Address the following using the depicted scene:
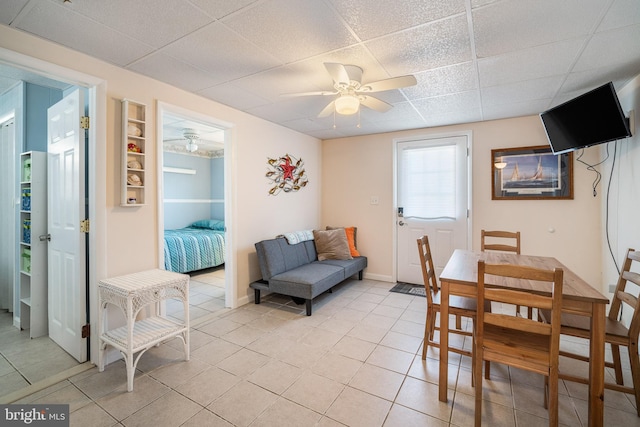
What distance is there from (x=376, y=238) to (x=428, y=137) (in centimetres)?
174

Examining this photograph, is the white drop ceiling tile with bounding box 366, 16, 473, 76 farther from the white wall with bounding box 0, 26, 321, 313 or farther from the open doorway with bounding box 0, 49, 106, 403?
the open doorway with bounding box 0, 49, 106, 403

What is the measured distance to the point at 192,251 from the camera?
470cm

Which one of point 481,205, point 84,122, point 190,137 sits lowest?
point 481,205

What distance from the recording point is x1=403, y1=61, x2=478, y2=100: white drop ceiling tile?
7.86 feet

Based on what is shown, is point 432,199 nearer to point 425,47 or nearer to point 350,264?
point 350,264

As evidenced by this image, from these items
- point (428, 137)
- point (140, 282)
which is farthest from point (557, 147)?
point (140, 282)

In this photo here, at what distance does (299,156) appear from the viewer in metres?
4.53

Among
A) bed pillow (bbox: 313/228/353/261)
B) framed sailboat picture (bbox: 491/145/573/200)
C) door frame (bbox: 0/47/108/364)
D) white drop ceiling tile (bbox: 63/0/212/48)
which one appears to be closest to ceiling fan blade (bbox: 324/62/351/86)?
white drop ceiling tile (bbox: 63/0/212/48)

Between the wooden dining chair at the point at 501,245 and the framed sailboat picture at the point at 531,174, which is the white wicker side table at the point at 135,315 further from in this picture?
the framed sailboat picture at the point at 531,174

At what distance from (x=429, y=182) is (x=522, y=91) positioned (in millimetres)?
1652

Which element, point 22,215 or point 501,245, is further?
point 501,245

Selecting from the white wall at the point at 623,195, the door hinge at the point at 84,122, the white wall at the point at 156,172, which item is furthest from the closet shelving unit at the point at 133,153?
the white wall at the point at 623,195

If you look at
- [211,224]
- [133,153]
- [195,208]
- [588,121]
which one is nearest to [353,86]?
[133,153]

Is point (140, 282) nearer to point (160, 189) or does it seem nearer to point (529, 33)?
point (160, 189)
